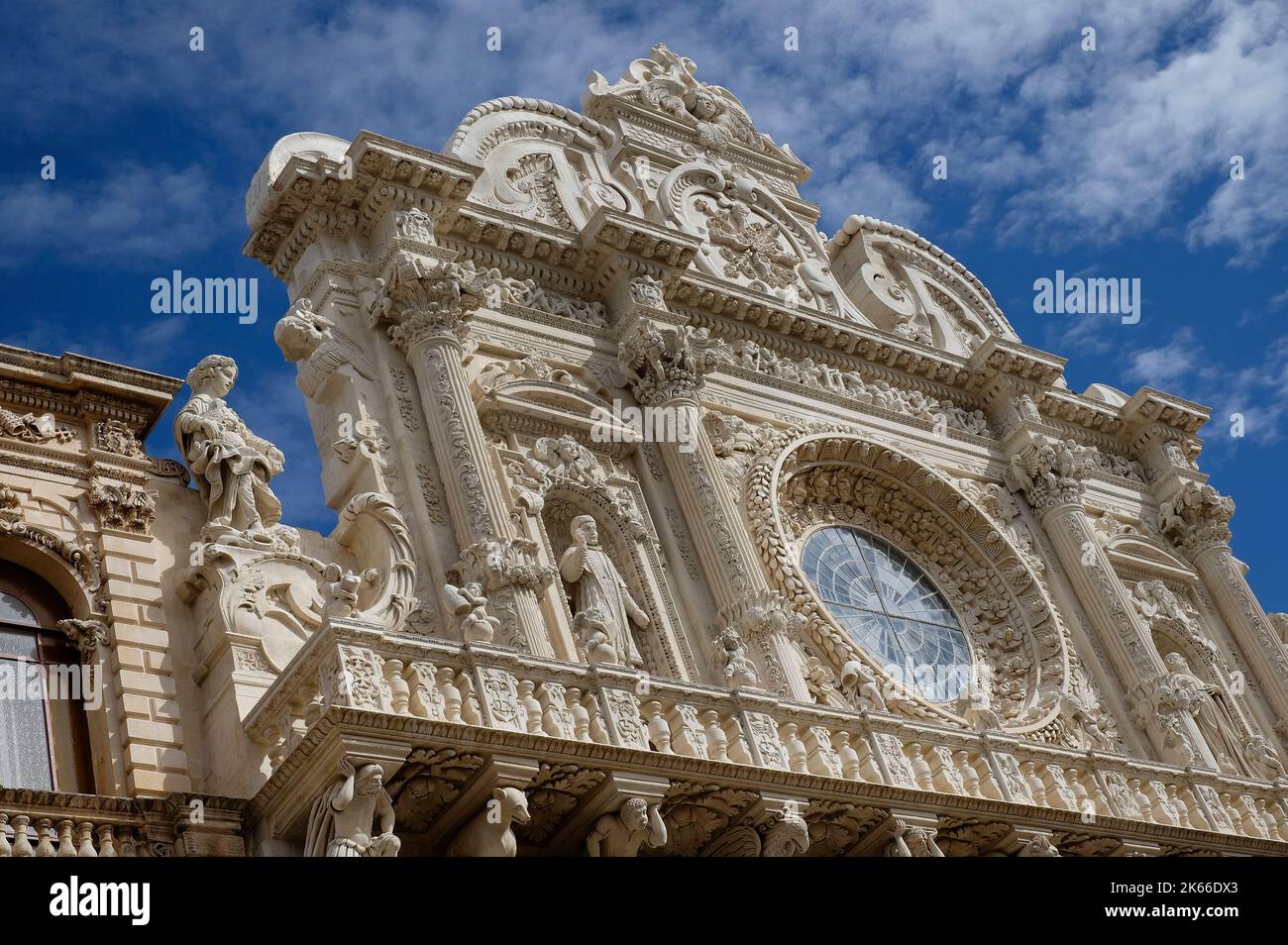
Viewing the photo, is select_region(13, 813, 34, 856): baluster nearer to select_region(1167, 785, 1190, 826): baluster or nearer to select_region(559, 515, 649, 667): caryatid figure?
select_region(559, 515, 649, 667): caryatid figure

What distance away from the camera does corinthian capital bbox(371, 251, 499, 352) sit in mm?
17047

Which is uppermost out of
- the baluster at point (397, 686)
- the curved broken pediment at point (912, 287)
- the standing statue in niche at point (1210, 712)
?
the curved broken pediment at point (912, 287)

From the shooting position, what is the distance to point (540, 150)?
21172mm

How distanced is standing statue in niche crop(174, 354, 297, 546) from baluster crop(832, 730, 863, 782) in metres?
5.02

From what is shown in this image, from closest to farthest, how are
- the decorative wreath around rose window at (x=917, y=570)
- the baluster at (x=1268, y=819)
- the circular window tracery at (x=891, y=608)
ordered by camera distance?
the baluster at (x=1268, y=819) → the decorative wreath around rose window at (x=917, y=570) → the circular window tracery at (x=891, y=608)

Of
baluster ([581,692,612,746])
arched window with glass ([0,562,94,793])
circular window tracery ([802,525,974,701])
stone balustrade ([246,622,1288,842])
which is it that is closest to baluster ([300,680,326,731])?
stone balustrade ([246,622,1288,842])

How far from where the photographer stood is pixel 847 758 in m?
14.9

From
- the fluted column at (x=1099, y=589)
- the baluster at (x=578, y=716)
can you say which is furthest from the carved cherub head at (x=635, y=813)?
the fluted column at (x=1099, y=589)

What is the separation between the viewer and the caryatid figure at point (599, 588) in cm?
1623

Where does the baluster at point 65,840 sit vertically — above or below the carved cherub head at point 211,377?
below

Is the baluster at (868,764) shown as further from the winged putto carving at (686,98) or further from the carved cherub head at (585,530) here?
the winged putto carving at (686,98)

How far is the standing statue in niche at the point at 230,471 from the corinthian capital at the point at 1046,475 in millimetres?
10335
